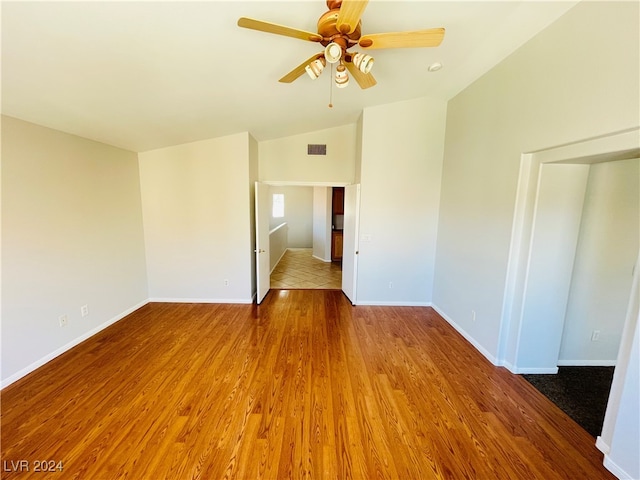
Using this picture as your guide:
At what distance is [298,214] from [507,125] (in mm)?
7645

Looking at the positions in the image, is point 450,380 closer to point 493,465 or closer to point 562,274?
point 493,465

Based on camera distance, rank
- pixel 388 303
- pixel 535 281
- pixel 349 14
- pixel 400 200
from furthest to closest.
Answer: pixel 388 303
pixel 400 200
pixel 535 281
pixel 349 14

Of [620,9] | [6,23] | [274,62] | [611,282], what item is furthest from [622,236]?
[6,23]

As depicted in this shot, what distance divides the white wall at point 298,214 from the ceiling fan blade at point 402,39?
7872 millimetres

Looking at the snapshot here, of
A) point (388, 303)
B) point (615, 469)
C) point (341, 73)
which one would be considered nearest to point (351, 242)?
point (388, 303)

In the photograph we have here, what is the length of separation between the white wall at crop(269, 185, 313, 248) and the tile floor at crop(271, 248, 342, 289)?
1533 millimetres

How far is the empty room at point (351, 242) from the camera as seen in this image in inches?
64.1

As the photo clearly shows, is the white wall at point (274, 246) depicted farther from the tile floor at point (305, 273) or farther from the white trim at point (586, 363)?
the white trim at point (586, 363)

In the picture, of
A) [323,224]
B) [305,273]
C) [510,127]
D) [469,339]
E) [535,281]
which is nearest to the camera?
[535,281]

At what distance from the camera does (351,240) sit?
427 cm

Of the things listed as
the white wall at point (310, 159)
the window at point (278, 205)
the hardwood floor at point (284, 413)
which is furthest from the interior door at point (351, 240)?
the window at point (278, 205)

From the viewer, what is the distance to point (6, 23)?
4.56ft

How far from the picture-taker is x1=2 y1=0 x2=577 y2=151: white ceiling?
1.54 meters

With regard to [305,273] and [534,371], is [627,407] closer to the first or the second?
[534,371]
